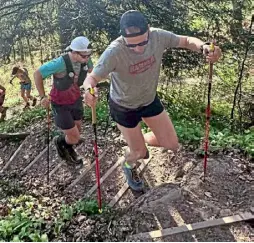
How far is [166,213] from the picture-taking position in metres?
4.72

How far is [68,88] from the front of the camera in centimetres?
606

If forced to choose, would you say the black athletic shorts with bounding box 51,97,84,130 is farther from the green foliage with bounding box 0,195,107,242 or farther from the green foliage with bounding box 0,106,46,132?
the green foliage with bounding box 0,106,46,132

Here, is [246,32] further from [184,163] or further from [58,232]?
[58,232]

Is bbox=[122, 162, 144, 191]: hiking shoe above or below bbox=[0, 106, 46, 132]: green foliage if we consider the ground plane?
above

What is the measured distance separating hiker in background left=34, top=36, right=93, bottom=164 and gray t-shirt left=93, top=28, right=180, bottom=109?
3.51 feet

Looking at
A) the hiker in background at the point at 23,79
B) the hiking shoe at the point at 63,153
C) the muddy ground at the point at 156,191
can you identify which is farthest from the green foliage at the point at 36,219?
the hiker in background at the point at 23,79

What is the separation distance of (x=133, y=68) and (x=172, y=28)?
508 centimetres

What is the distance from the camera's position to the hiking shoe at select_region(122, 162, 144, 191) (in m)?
5.53

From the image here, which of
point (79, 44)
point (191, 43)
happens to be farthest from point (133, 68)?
point (79, 44)

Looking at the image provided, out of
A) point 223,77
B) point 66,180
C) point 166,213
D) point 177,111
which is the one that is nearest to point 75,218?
point 166,213

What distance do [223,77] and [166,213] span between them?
7.85 metres

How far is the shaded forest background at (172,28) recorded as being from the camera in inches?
363

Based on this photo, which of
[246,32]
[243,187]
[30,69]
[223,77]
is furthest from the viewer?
[30,69]

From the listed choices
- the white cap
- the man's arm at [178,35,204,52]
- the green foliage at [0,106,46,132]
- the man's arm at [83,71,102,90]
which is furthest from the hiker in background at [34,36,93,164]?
the green foliage at [0,106,46,132]
